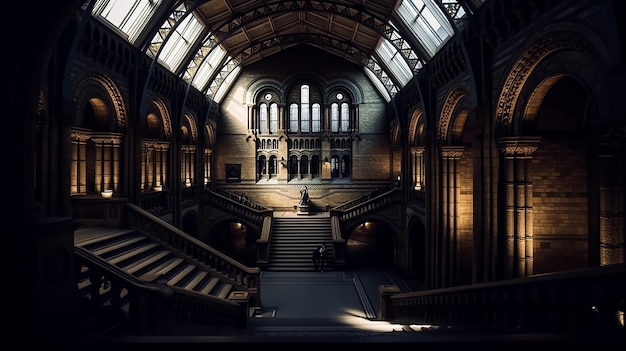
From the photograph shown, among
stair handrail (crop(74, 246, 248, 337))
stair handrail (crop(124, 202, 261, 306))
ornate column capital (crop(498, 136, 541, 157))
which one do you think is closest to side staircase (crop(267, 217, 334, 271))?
stair handrail (crop(124, 202, 261, 306))

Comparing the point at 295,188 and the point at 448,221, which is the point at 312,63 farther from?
the point at 448,221

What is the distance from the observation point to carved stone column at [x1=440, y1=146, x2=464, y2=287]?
13570 mm

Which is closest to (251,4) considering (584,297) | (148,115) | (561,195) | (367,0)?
(367,0)

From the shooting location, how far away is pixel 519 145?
901cm

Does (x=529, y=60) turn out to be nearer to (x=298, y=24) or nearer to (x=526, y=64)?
(x=526, y=64)

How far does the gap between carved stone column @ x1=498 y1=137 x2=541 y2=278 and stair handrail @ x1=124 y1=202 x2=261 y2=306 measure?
287 inches

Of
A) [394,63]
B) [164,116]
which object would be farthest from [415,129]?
[164,116]

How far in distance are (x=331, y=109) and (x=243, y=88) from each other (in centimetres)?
620

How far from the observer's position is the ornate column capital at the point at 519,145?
29.1ft

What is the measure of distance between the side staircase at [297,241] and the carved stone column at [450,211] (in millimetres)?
6673

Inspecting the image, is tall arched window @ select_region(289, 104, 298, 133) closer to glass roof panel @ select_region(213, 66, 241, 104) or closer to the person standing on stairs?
glass roof panel @ select_region(213, 66, 241, 104)

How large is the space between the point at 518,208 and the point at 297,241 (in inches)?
508

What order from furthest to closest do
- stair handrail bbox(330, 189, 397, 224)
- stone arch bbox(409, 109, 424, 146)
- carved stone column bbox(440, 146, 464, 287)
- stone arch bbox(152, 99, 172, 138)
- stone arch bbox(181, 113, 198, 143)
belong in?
stair handrail bbox(330, 189, 397, 224)
stone arch bbox(181, 113, 198, 143)
stone arch bbox(409, 109, 424, 146)
stone arch bbox(152, 99, 172, 138)
carved stone column bbox(440, 146, 464, 287)

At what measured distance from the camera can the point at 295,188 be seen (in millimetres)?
26672
